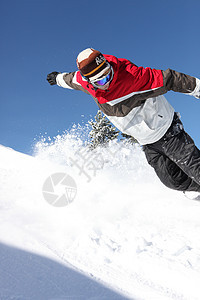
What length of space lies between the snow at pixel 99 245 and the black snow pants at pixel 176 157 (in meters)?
0.73

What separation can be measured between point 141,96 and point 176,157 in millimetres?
708

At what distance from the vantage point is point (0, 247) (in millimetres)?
2160

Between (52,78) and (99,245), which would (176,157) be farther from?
(52,78)

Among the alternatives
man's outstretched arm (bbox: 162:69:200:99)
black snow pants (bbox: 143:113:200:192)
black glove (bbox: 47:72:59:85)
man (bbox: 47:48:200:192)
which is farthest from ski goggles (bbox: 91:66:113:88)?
black glove (bbox: 47:72:59:85)

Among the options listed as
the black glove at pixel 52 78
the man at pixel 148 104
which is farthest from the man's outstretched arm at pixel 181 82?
the black glove at pixel 52 78

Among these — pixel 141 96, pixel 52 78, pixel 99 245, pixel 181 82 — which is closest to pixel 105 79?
pixel 141 96

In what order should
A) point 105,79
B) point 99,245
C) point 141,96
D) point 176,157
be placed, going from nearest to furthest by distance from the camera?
point 105,79 < point 141,96 < point 176,157 < point 99,245

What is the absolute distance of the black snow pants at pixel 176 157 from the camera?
2.37 metres

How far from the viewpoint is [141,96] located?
2213mm

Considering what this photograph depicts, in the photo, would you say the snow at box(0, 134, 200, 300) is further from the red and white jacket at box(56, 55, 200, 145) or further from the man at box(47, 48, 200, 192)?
the red and white jacket at box(56, 55, 200, 145)

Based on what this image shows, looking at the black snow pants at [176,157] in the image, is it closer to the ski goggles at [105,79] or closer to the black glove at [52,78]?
the ski goggles at [105,79]

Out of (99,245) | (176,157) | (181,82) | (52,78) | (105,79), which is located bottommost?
(99,245)

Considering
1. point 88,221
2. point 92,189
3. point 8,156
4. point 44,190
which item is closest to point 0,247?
point 88,221

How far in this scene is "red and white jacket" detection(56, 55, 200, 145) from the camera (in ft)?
7.04
